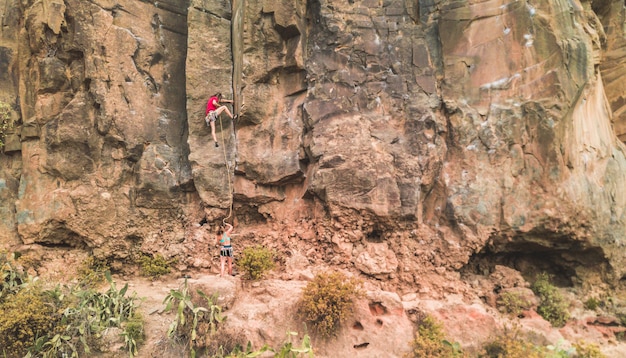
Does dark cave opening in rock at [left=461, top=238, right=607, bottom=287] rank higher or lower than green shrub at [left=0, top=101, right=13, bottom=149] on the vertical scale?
lower

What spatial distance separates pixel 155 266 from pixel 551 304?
9153mm

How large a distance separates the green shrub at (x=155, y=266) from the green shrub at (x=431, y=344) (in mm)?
6020

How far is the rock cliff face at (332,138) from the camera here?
9.73 metres

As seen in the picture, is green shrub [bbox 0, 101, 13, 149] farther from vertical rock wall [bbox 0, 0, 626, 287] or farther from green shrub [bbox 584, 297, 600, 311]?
green shrub [bbox 584, 297, 600, 311]

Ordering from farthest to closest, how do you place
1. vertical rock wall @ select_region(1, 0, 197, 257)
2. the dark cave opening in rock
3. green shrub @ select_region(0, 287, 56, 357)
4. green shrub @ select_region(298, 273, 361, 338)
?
vertical rock wall @ select_region(1, 0, 197, 257) < the dark cave opening in rock < green shrub @ select_region(298, 273, 361, 338) < green shrub @ select_region(0, 287, 56, 357)

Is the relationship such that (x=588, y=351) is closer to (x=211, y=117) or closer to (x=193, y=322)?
(x=193, y=322)

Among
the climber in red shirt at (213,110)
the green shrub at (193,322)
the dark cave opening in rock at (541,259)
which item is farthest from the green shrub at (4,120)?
the dark cave opening in rock at (541,259)

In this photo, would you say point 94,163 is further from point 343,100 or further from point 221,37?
point 343,100

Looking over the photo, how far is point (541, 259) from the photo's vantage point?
10.5m

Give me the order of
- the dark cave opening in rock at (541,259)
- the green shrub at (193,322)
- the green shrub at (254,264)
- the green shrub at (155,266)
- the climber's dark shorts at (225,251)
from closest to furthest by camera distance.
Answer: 1. the green shrub at (193,322)
2. the green shrub at (254,264)
3. the climber's dark shorts at (225,251)
4. the dark cave opening in rock at (541,259)
5. the green shrub at (155,266)

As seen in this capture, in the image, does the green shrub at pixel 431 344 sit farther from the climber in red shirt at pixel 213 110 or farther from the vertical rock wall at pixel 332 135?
the climber in red shirt at pixel 213 110

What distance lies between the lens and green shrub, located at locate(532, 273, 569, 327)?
902cm

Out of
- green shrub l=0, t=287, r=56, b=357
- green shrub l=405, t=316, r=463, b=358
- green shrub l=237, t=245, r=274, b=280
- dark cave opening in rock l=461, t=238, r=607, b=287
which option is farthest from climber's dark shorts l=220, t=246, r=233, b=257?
dark cave opening in rock l=461, t=238, r=607, b=287

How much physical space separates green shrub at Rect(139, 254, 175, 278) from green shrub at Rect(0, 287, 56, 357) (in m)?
2.55
